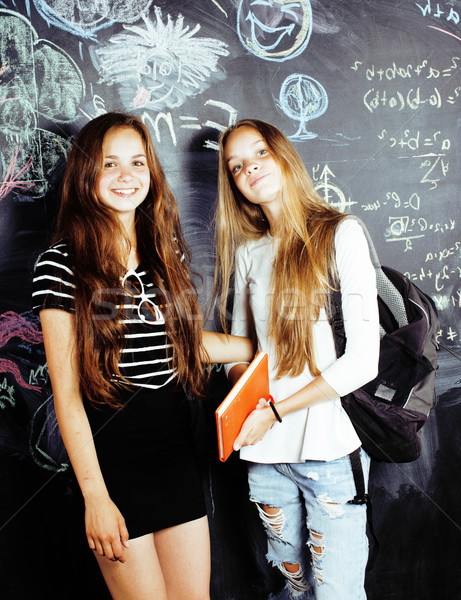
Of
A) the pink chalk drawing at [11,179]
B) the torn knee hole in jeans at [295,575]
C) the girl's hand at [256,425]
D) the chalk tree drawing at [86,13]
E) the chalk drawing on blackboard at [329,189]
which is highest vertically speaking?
the chalk tree drawing at [86,13]

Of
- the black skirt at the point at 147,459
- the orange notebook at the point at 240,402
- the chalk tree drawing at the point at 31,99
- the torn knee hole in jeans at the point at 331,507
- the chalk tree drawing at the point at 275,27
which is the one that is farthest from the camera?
the chalk tree drawing at the point at 275,27

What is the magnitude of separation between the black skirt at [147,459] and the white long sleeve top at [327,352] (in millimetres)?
220

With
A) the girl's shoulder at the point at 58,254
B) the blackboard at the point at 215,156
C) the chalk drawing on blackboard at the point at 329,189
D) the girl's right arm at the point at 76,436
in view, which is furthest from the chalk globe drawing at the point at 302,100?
the girl's right arm at the point at 76,436

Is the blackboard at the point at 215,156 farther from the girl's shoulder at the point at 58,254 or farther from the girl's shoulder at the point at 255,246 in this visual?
the girl's shoulder at the point at 58,254

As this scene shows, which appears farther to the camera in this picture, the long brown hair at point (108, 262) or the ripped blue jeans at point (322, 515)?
the ripped blue jeans at point (322, 515)

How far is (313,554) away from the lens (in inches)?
59.4

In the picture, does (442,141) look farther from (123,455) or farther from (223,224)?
(123,455)

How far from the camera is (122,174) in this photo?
138cm

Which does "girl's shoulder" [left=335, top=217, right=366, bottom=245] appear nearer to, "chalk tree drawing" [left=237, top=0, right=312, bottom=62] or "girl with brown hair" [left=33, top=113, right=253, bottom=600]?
"girl with brown hair" [left=33, top=113, right=253, bottom=600]

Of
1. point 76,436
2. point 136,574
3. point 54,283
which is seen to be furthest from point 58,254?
point 136,574

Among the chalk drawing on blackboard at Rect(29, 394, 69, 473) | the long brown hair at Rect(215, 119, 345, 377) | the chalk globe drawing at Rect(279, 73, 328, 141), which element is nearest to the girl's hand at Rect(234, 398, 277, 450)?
the long brown hair at Rect(215, 119, 345, 377)

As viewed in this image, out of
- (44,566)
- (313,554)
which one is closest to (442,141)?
(313,554)

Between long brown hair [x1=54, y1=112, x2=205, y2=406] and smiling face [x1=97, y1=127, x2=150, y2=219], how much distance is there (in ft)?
0.06

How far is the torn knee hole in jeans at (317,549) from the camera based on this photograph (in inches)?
58.0
